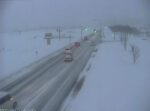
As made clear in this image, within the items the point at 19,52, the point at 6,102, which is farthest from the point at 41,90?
the point at 19,52

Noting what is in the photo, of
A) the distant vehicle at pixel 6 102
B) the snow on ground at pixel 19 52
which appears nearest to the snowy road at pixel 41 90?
the distant vehicle at pixel 6 102

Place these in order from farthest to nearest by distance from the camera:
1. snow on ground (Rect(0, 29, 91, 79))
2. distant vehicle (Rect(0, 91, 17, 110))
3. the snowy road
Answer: snow on ground (Rect(0, 29, 91, 79)), the snowy road, distant vehicle (Rect(0, 91, 17, 110))

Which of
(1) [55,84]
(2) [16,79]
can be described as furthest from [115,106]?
(2) [16,79]

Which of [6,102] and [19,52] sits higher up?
[19,52]

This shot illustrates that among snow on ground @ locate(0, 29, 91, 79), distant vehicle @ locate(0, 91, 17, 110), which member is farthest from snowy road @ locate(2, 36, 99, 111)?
snow on ground @ locate(0, 29, 91, 79)

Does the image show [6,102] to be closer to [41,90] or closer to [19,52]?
[41,90]

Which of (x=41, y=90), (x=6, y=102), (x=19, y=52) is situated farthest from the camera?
(x=19, y=52)

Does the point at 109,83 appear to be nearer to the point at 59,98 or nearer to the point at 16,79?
the point at 59,98

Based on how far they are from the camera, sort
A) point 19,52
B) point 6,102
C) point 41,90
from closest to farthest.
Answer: point 6,102, point 41,90, point 19,52

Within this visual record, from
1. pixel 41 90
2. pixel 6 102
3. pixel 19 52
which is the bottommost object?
pixel 41 90

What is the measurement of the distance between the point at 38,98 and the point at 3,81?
615 centimetres

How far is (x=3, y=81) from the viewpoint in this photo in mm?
15750

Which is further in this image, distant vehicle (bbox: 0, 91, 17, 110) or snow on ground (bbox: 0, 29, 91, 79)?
snow on ground (bbox: 0, 29, 91, 79)

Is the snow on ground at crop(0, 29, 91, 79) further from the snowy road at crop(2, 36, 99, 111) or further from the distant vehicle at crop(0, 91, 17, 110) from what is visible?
the distant vehicle at crop(0, 91, 17, 110)
